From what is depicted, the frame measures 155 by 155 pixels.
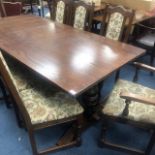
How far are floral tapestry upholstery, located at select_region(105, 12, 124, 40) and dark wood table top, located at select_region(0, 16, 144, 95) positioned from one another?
25 cm

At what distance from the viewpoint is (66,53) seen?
5.04ft

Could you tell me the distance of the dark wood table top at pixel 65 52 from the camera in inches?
48.5

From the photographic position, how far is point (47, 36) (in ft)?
6.13

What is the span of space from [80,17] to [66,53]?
3.06 ft

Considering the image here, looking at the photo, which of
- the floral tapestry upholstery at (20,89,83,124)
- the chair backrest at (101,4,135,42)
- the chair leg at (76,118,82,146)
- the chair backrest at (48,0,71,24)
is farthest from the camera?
the chair backrest at (48,0,71,24)

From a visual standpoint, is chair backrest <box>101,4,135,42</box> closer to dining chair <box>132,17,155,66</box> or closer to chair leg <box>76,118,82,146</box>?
dining chair <box>132,17,155,66</box>

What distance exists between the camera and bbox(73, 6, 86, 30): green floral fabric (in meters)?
2.24

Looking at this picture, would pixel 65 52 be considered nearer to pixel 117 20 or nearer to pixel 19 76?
pixel 19 76

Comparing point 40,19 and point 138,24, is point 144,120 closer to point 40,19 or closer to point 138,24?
point 138,24

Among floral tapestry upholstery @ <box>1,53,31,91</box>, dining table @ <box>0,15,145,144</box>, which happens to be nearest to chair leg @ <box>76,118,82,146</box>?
dining table @ <box>0,15,145,144</box>

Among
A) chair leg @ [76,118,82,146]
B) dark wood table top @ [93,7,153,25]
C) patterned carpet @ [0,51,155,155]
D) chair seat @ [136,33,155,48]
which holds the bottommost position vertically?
patterned carpet @ [0,51,155,155]

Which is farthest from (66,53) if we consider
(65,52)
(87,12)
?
(87,12)

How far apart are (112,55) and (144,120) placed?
1.83ft

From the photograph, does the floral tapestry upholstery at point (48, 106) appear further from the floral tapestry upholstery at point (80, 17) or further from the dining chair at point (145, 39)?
the dining chair at point (145, 39)
